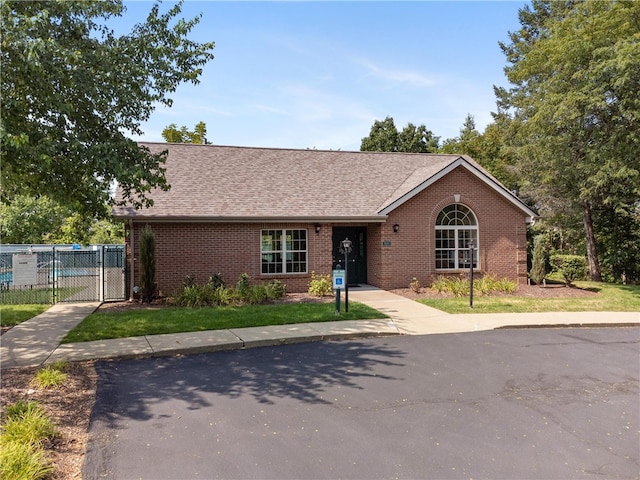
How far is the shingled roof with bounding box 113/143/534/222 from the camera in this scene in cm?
1506

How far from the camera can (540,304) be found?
13.1m

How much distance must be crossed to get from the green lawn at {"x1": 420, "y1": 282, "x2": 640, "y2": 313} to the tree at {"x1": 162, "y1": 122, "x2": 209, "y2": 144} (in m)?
25.9

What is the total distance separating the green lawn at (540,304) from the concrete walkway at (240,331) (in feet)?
1.92

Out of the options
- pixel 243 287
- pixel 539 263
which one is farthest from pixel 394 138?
pixel 243 287

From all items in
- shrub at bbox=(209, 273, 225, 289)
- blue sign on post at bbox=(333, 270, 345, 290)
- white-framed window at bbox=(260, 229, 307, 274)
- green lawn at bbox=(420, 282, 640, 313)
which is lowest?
green lawn at bbox=(420, 282, 640, 313)

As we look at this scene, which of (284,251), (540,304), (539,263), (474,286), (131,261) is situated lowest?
(540,304)

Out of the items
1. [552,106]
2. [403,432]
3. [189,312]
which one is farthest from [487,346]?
[552,106]

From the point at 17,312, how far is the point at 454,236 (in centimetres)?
1446

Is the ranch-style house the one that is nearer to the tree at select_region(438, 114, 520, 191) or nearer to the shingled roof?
the shingled roof

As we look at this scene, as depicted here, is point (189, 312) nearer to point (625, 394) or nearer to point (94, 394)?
point (94, 394)

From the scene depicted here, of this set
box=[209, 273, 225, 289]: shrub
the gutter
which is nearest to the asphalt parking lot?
box=[209, 273, 225, 289]: shrub

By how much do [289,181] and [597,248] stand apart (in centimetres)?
1551

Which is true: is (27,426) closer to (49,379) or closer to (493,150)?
(49,379)

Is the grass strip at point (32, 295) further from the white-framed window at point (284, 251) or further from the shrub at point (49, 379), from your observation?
the shrub at point (49, 379)
